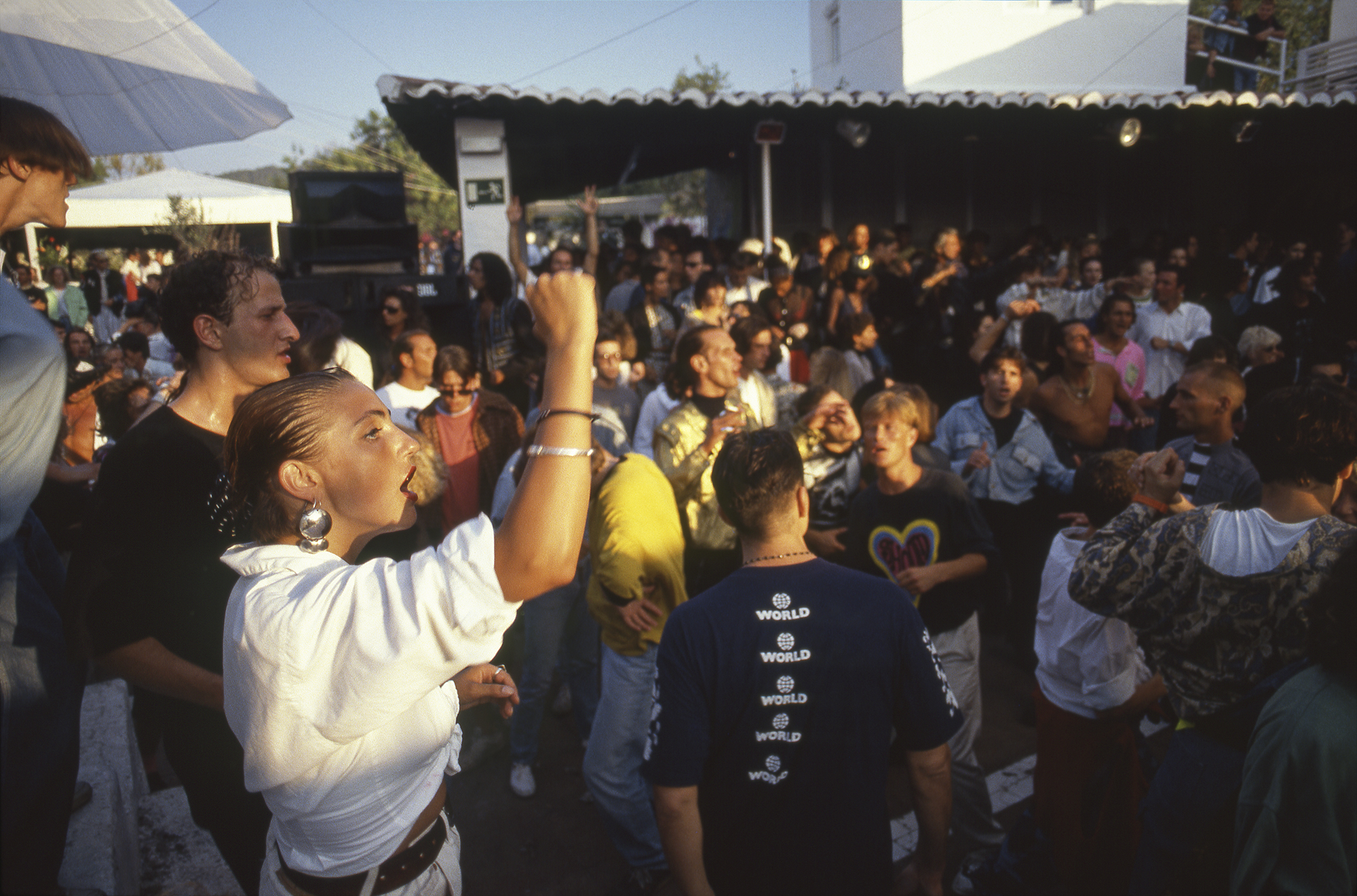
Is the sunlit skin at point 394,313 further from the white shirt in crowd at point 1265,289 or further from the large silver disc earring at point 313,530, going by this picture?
the white shirt in crowd at point 1265,289

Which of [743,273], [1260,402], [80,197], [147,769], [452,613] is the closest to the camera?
[452,613]

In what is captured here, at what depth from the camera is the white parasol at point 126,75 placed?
86.3 inches

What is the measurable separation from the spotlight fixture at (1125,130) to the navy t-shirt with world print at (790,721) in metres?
9.87

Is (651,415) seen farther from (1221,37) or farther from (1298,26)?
(1298,26)

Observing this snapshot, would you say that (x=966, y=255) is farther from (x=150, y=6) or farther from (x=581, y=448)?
(x=581, y=448)

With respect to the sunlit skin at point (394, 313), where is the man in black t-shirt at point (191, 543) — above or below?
below

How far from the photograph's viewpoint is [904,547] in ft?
11.0

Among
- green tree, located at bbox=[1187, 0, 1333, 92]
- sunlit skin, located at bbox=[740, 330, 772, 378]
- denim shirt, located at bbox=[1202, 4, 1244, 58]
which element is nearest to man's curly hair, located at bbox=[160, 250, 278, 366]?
sunlit skin, located at bbox=[740, 330, 772, 378]

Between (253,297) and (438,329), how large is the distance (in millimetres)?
5720

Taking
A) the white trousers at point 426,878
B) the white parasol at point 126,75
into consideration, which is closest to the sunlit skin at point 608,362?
the white parasol at point 126,75

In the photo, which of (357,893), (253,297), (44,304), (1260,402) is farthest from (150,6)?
(44,304)

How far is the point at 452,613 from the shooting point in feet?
3.55

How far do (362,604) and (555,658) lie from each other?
293 cm

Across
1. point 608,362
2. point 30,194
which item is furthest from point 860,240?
point 30,194
